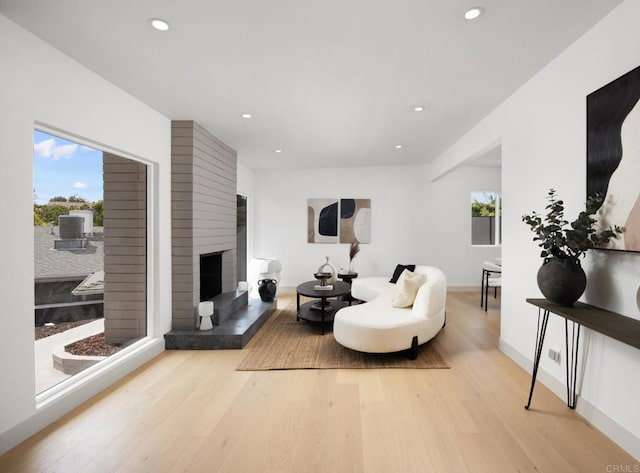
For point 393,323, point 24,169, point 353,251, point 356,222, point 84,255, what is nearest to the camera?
point 24,169

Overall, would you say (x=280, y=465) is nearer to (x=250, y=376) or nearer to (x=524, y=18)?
(x=250, y=376)

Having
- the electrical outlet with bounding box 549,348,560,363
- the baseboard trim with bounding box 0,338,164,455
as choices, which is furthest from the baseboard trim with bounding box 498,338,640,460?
the baseboard trim with bounding box 0,338,164,455

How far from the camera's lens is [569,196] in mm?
2365

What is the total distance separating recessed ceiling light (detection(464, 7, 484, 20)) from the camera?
1.82m

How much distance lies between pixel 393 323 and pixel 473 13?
100 inches

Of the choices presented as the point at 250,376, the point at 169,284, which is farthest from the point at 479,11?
the point at 169,284

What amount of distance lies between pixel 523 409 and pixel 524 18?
2629 mm

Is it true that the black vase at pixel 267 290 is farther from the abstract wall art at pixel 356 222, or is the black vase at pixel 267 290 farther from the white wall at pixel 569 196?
the white wall at pixel 569 196

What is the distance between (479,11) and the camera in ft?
A: 6.02

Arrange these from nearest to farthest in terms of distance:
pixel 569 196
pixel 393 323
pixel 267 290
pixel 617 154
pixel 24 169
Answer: pixel 617 154 → pixel 24 169 → pixel 569 196 → pixel 393 323 → pixel 267 290

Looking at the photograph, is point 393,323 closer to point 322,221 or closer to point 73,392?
point 73,392

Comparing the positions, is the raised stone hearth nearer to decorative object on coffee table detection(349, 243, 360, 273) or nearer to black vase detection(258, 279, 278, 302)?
black vase detection(258, 279, 278, 302)

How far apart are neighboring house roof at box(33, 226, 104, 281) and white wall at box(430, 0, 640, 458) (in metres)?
3.75

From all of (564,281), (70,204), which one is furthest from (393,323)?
(70,204)
